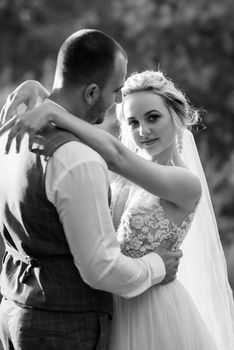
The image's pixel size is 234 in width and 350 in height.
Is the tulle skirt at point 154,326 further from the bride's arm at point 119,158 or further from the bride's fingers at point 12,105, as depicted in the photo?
the bride's fingers at point 12,105

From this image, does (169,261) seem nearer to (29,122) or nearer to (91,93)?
(91,93)

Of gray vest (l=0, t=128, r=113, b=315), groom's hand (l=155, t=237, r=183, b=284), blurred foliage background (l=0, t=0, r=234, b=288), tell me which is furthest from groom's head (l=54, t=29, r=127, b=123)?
blurred foliage background (l=0, t=0, r=234, b=288)

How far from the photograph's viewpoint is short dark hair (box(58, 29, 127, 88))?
A: 3137mm

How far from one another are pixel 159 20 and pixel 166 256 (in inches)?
552

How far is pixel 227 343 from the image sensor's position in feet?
13.1

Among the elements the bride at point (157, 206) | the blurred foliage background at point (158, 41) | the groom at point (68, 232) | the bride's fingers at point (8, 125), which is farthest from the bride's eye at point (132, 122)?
the blurred foliage background at point (158, 41)

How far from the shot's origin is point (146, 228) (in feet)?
11.6

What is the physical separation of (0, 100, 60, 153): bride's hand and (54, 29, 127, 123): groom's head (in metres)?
0.16

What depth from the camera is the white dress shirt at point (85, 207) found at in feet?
9.56

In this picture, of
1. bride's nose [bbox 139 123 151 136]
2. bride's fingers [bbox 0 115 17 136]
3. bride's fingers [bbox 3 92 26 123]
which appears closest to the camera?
bride's fingers [bbox 0 115 17 136]

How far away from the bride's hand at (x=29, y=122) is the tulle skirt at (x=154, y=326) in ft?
3.02

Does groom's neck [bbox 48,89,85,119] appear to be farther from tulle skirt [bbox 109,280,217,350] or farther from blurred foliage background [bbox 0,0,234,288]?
blurred foliage background [bbox 0,0,234,288]

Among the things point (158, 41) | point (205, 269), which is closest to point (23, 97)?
point (205, 269)

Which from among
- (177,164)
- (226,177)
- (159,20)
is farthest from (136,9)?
(177,164)
